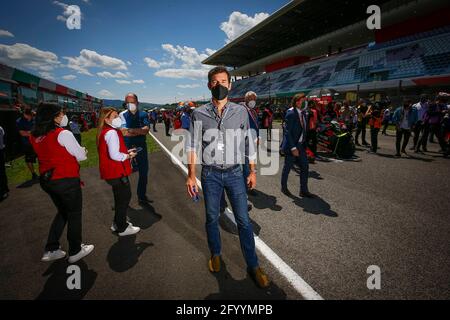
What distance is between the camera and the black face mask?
92.6 inches

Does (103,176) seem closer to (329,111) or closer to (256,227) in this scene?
(256,227)

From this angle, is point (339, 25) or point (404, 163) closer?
point (404, 163)

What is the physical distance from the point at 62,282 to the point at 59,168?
123 cm

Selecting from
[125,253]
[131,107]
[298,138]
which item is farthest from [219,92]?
[298,138]

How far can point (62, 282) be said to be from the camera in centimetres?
253

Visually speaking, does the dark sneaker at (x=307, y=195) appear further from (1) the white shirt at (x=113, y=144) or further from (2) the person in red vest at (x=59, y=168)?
(2) the person in red vest at (x=59, y=168)

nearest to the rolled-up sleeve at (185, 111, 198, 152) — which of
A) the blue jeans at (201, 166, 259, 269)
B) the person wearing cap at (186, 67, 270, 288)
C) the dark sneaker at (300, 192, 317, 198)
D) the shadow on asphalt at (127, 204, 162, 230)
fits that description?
the person wearing cap at (186, 67, 270, 288)

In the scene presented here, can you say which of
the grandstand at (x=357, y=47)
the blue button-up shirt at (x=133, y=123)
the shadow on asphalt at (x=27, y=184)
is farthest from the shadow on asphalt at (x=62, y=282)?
the grandstand at (x=357, y=47)

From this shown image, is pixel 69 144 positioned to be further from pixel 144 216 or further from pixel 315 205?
pixel 315 205

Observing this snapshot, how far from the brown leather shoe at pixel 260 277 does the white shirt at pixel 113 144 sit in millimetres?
2148

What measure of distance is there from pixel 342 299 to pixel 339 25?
1690 inches

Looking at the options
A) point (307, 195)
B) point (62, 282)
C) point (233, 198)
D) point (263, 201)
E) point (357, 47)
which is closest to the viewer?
point (233, 198)

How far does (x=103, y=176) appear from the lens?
317 centimetres

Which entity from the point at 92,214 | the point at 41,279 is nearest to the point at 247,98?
the point at 92,214
